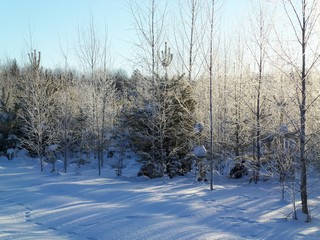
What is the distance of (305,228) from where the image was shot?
555 centimetres

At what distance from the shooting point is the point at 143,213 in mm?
5867

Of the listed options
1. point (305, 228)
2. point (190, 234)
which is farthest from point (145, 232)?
point (305, 228)

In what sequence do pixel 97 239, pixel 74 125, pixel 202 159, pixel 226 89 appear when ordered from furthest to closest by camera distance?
pixel 74 125 < pixel 226 89 < pixel 202 159 < pixel 97 239

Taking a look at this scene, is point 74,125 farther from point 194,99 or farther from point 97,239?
point 97,239

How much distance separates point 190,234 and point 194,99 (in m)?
7.94

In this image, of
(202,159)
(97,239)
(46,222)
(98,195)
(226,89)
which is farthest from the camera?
(226,89)

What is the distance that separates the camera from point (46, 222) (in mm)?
5324

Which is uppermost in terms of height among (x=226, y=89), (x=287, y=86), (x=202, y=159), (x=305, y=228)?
(x=226, y=89)

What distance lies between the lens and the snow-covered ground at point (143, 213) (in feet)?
15.9

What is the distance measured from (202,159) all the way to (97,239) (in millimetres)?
6794

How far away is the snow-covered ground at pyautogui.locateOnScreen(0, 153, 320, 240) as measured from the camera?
4840 mm

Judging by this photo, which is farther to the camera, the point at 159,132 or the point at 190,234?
the point at 159,132

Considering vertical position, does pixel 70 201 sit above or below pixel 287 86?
below

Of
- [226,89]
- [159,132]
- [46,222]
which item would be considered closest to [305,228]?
[46,222]
